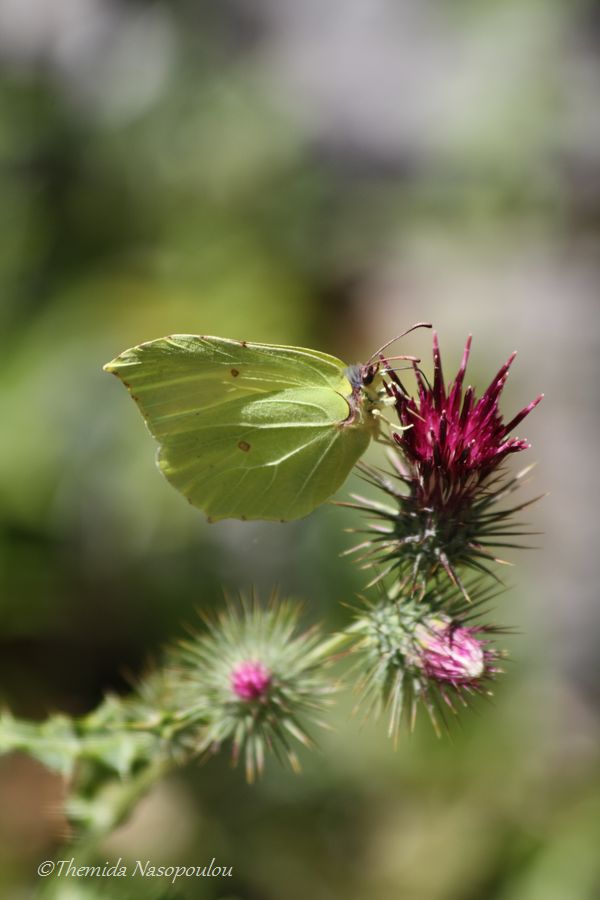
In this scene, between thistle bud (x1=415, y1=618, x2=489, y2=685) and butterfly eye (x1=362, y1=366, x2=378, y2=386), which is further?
butterfly eye (x1=362, y1=366, x2=378, y2=386)

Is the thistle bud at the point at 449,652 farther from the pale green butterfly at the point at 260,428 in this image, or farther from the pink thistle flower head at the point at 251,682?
the pale green butterfly at the point at 260,428

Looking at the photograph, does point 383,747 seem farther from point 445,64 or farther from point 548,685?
point 445,64

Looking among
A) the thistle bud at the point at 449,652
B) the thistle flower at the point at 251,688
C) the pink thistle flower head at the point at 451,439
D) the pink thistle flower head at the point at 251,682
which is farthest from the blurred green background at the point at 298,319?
the pink thistle flower head at the point at 451,439

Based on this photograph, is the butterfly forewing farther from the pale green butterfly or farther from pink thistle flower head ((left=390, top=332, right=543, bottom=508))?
pink thistle flower head ((left=390, top=332, right=543, bottom=508))

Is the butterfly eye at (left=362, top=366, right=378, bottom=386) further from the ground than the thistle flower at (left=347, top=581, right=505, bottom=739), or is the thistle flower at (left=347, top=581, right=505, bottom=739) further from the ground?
the butterfly eye at (left=362, top=366, right=378, bottom=386)

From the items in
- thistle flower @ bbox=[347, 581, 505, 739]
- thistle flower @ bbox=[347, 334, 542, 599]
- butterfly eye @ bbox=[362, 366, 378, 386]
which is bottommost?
thistle flower @ bbox=[347, 581, 505, 739]

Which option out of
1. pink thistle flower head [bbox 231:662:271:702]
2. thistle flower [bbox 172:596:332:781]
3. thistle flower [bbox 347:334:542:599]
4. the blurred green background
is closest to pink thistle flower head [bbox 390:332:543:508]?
thistle flower [bbox 347:334:542:599]

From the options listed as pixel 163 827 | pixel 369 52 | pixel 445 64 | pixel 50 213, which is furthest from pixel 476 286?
pixel 163 827
